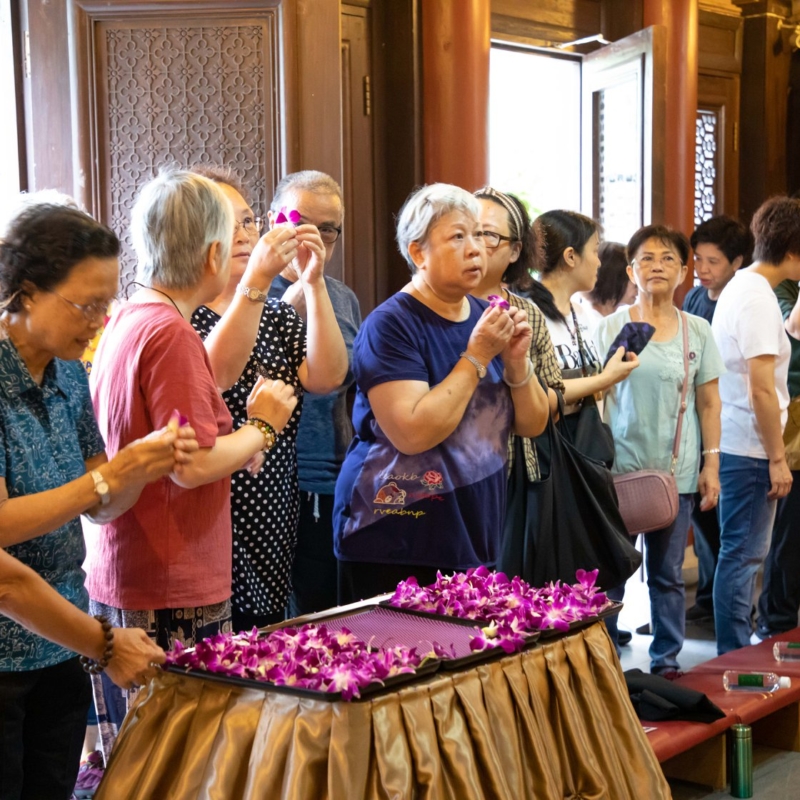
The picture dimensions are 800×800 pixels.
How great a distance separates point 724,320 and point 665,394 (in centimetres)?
45

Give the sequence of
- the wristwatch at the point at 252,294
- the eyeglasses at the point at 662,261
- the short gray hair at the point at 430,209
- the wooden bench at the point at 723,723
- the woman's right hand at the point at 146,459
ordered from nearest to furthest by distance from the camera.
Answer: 1. the woman's right hand at the point at 146,459
2. the wristwatch at the point at 252,294
3. the short gray hair at the point at 430,209
4. the wooden bench at the point at 723,723
5. the eyeglasses at the point at 662,261

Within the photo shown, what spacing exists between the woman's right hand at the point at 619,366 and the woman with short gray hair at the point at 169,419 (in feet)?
4.82

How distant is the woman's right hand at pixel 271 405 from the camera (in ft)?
6.45

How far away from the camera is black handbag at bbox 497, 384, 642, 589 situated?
280 cm

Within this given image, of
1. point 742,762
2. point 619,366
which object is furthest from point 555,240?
point 742,762

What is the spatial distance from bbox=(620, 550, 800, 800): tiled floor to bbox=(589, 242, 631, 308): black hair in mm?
1242

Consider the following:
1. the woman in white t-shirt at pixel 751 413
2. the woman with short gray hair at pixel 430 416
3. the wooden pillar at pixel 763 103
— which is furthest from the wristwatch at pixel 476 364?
the wooden pillar at pixel 763 103

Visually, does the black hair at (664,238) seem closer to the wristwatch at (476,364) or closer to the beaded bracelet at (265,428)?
the wristwatch at (476,364)

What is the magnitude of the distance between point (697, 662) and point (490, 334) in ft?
6.76

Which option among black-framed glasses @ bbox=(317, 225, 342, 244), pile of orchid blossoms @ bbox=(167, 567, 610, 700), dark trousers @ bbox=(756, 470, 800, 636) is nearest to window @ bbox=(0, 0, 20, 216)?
black-framed glasses @ bbox=(317, 225, 342, 244)

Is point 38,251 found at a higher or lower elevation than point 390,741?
higher

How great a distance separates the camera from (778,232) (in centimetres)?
378

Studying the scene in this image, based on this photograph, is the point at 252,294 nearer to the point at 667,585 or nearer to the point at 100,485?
the point at 100,485

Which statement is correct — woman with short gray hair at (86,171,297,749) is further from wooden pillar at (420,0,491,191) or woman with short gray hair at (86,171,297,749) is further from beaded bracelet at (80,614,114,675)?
wooden pillar at (420,0,491,191)
